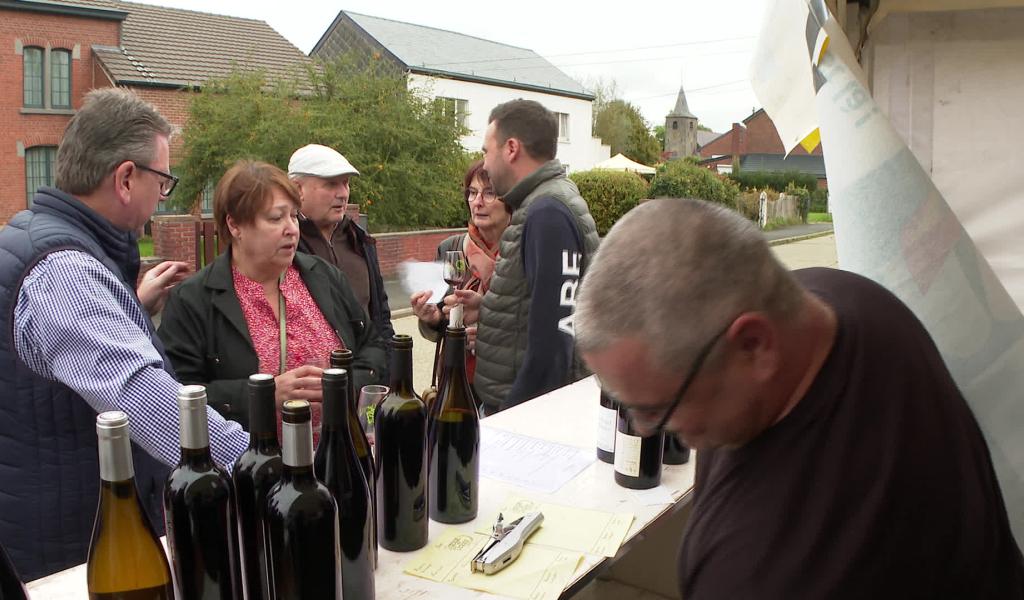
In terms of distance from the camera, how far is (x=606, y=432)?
2365 millimetres

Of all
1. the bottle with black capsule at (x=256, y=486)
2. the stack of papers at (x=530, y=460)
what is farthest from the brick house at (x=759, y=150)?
the bottle with black capsule at (x=256, y=486)

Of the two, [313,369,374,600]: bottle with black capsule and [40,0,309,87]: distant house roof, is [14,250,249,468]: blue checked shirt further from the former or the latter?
[40,0,309,87]: distant house roof

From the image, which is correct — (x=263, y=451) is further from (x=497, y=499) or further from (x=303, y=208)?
(x=303, y=208)

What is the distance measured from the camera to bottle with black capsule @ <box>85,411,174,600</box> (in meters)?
1.29

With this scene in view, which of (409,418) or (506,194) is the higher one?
(506,194)

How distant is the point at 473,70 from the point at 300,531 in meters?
30.3

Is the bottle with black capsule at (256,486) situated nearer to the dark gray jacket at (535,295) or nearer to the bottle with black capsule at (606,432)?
the bottle with black capsule at (606,432)

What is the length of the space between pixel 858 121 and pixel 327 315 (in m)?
1.97

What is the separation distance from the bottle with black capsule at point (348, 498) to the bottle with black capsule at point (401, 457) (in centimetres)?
18

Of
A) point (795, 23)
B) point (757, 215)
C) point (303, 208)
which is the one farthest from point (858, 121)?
point (757, 215)

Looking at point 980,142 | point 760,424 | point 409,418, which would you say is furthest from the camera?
point 980,142

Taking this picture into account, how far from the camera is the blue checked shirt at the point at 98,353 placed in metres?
1.77

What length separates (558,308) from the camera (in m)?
3.08

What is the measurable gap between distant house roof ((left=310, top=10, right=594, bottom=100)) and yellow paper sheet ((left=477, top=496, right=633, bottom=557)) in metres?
25.2
